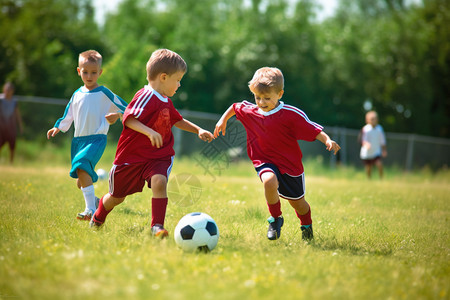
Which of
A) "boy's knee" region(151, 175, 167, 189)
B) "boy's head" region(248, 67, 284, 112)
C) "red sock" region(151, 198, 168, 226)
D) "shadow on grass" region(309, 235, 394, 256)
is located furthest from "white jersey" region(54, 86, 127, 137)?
"shadow on grass" region(309, 235, 394, 256)

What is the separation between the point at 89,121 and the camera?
5770 millimetres

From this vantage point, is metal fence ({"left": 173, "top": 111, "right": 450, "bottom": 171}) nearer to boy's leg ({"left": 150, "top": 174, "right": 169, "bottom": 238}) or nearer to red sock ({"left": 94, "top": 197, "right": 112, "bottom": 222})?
red sock ({"left": 94, "top": 197, "right": 112, "bottom": 222})

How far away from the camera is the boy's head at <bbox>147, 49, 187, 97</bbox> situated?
15.7 ft

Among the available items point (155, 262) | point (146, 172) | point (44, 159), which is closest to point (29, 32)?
point (44, 159)

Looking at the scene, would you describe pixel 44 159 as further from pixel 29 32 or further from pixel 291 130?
pixel 291 130

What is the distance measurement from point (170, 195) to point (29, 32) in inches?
627

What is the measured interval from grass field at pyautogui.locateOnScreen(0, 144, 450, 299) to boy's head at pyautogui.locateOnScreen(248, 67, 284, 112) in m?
1.45

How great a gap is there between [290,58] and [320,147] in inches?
233

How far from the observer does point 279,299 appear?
297 centimetres

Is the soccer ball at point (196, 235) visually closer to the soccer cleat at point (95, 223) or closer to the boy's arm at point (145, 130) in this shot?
the boy's arm at point (145, 130)

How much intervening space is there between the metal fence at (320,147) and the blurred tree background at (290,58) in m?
2.57

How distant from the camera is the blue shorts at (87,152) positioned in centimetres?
564

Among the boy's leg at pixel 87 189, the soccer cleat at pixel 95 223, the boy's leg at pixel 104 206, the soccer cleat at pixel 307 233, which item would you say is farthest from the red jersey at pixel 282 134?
the boy's leg at pixel 87 189

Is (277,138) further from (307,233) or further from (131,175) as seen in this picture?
(131,175)
